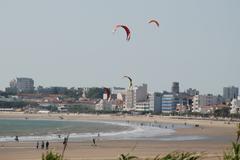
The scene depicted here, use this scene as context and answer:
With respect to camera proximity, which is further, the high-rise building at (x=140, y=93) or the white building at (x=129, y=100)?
the high-rise building at (x=140, y=93)

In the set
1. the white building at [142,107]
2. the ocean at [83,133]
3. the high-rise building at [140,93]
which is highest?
the high-rise building at [140,93]

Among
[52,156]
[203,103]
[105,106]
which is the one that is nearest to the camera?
[52,156]

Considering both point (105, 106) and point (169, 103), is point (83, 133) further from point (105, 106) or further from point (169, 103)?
point (105, 106)

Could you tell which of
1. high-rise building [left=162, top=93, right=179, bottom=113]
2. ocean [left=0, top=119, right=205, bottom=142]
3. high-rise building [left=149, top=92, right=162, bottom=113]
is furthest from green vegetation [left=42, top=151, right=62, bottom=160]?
high-rise building [left=162, top=93, right=179, bottom=113]

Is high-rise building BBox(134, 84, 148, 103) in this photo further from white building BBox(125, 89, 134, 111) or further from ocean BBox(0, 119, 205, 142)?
ocean BBox(0, 119, 205, 142)

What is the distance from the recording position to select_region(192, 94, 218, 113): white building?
156m

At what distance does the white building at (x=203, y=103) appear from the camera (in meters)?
156

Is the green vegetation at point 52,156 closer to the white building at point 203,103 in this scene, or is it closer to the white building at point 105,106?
the white building at point 203,103

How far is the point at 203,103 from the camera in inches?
6570

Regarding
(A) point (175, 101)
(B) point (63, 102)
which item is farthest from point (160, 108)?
(B) point (63, 102)

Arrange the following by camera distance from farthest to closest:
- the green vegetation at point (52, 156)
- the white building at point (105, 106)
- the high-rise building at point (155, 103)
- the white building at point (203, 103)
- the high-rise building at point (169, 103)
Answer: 1. the white building at point (105, 106)
2. the high-rise building at point (155, 103)
3. the high-rise building at point (169, 103)
4. the white building at point (203, 103)
5. the green vegetation at point (52, 156)

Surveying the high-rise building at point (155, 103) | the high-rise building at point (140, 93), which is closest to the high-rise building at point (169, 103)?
the high-rise building at point (155, 103)

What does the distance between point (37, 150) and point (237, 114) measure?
10081 centimetres

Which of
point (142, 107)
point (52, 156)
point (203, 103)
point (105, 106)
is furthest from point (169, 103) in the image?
point (52, 156)
